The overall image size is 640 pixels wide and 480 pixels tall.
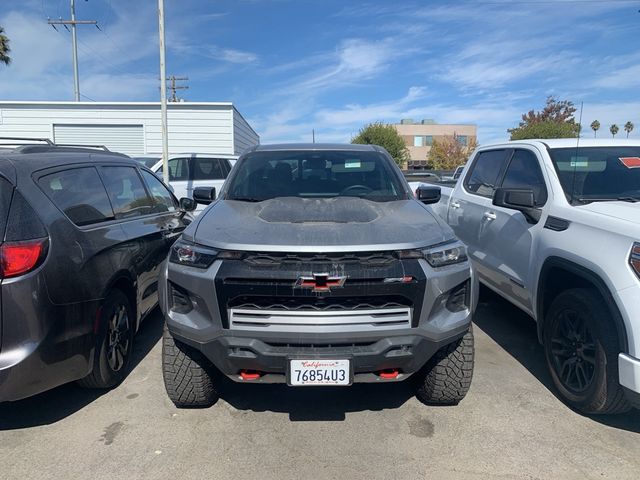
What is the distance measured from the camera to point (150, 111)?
1850 centimetres

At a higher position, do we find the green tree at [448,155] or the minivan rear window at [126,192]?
the green tree at [448,155]

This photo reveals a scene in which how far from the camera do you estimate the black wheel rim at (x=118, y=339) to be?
11.4ft

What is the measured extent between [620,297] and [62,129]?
809 inches

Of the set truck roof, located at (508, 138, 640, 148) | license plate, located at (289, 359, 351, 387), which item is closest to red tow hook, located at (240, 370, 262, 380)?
license plate, located at (289, 359, 351, 387)

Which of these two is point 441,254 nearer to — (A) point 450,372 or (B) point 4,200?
(A) point 450,372

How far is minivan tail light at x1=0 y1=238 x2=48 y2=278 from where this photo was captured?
8.36ft

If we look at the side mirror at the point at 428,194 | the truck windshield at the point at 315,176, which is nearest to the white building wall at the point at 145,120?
the truck windshield at the point at 315,176

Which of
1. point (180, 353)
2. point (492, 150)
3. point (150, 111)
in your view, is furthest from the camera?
point (150, 111)

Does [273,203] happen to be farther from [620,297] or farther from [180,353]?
[620,297]

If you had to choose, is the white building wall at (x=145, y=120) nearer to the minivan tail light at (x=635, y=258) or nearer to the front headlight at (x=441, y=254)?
the front headlight at (x=441, y=254)

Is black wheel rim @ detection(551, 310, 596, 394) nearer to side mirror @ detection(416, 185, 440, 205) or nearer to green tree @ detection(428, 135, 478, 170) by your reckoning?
side mirror @ detection(416, 185, 440, 205)

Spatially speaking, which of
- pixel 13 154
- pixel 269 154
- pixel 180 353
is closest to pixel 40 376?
pixel 180 353

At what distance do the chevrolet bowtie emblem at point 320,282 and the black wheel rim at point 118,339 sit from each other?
1.70m

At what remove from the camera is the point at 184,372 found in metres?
3.04
